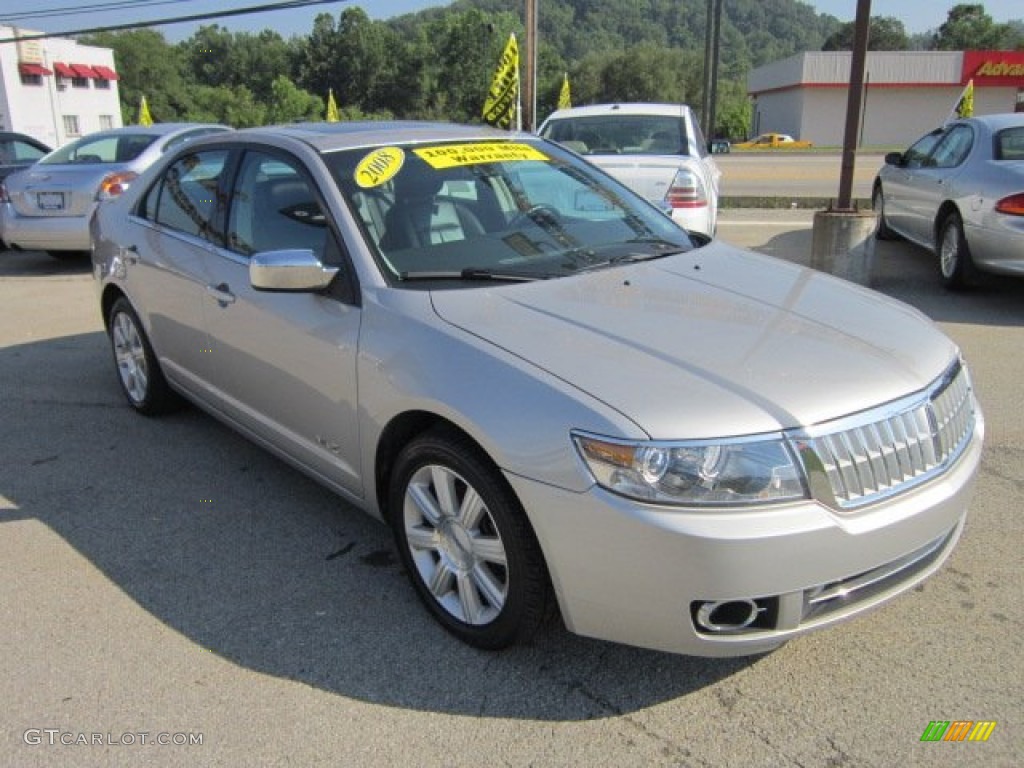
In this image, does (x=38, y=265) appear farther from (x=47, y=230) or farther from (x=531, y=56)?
(x=531, y=56)

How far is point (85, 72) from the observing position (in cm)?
5653

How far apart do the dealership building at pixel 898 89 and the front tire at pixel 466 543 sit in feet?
198

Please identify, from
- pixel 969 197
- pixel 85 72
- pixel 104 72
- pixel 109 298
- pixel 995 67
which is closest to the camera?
pixel 109 298

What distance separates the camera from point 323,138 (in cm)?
370

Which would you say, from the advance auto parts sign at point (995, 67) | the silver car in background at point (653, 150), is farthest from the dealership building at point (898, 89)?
the silver car in background at point (653, 150)

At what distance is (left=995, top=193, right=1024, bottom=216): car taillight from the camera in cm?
A: 674

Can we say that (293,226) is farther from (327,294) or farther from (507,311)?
(507,311)

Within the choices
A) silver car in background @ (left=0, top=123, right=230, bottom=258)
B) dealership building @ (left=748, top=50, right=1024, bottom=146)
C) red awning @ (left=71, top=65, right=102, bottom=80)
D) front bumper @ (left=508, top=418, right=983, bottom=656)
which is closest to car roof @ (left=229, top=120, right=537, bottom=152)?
front bumper @ (left=508, top=418, right=983, bottom=656)

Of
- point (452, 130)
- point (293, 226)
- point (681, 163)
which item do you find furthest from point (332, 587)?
point (681, 163)

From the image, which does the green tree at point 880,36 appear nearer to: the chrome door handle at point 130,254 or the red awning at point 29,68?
the red awning at point 29,68

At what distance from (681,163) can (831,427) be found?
19.2 feet

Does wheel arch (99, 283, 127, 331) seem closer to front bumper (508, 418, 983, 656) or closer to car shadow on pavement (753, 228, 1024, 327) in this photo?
front bumper (508, 418, 983, 656)

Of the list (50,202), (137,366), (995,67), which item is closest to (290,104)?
(995,67)

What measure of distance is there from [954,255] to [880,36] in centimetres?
11884
